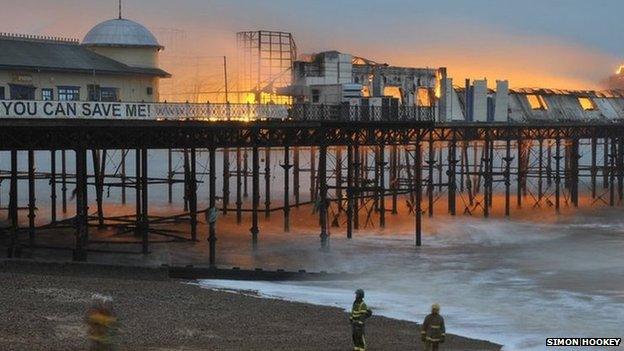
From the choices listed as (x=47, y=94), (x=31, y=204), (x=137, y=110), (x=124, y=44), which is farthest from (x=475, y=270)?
(x=31, y=204)

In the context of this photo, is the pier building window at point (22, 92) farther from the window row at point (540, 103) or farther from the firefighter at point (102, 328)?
the window row at point (540, 103)

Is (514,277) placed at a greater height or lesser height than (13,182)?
lesser

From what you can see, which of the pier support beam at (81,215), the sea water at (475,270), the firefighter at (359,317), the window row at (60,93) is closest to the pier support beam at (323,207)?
the sea water at (475,270)

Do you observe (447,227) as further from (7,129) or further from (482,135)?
(7,129)

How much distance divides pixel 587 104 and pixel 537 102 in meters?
7.47

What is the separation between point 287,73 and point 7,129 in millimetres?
22339

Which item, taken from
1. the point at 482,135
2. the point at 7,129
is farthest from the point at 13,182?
the point at 482,135

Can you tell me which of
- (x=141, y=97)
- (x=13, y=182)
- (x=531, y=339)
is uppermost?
(x=141, y=97)

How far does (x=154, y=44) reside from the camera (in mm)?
41906

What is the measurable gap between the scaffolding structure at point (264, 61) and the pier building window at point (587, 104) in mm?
31456

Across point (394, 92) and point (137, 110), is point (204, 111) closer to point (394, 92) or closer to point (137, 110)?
point (137, 110)

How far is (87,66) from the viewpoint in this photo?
37.9 meters

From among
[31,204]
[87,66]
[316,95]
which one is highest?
[87,66]

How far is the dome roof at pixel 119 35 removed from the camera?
41094mm
